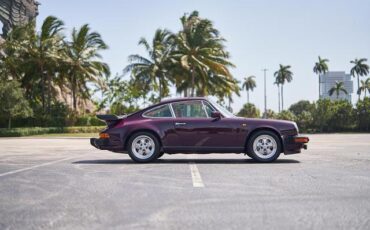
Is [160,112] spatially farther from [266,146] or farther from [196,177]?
[196,177]

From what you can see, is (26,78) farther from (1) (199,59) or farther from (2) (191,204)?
(2) (191,204)

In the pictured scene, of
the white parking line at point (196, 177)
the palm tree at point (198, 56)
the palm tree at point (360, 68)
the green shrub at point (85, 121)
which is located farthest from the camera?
the palm tree at point (360, 68)

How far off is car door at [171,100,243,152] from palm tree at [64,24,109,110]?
35333 millimetres

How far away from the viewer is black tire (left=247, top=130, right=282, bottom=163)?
34.3 feet

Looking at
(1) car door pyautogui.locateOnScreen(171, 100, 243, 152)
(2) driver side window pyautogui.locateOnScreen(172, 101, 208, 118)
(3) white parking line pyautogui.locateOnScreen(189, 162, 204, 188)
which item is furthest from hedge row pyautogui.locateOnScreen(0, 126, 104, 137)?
(3) white parking line pyautogui.locateOnScreen(189, 162, 204, 188)

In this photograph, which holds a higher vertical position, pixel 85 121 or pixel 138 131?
pixel 85 121

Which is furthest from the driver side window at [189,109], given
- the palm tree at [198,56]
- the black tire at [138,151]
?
the palm tree at [198,56]

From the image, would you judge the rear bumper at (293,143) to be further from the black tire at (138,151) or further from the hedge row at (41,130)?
the hedge row at (41,130)

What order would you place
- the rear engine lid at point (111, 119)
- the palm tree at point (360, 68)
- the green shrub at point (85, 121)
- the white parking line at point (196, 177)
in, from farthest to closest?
the palm tree at point (360, 68) → the green shrub at point (85, 121) → the rear engine lid at point (111, 119) → the white parking line at point (196, 177)

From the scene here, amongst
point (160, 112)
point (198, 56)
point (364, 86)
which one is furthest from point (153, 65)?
point (364, 86)

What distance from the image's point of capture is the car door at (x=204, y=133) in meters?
10.5

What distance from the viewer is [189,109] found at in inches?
426

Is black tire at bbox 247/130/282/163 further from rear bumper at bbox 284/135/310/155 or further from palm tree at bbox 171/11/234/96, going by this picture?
palm tree at bbox 171/11/234/96

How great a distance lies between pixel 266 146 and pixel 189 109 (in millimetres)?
1813
